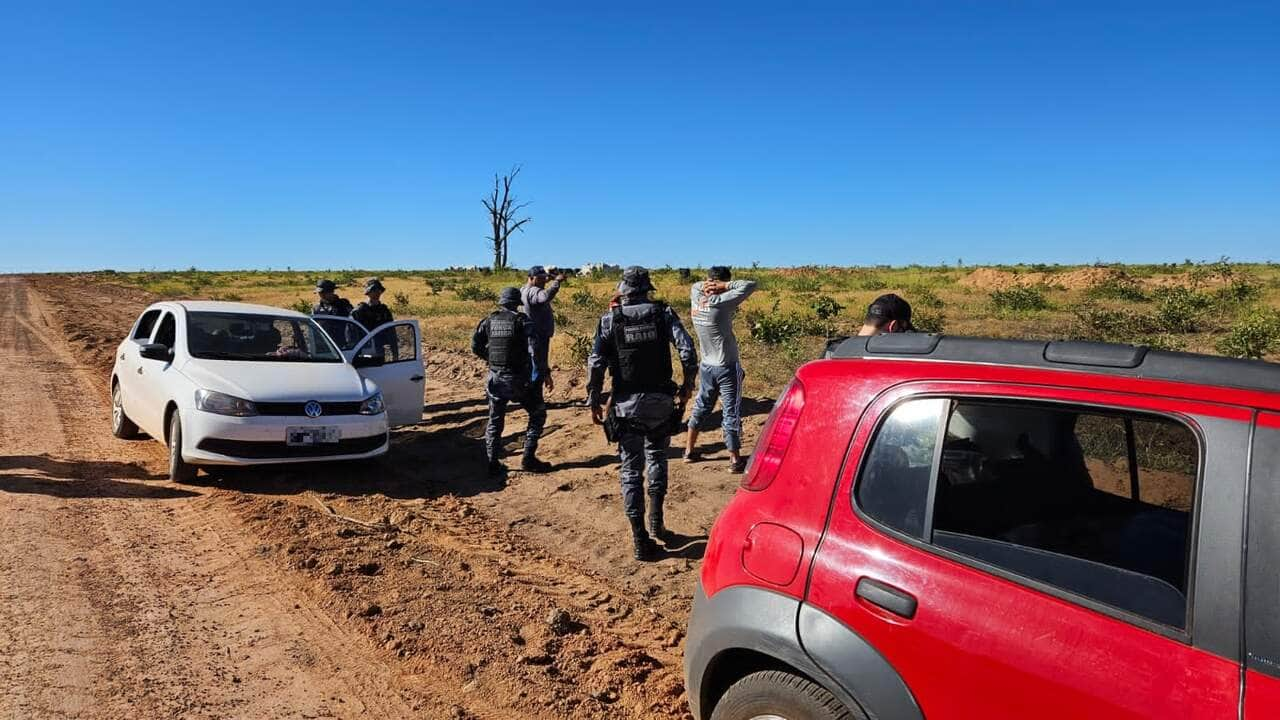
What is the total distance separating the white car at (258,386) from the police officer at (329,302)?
1.09 metres

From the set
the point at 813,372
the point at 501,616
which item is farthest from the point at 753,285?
the point at 813,372

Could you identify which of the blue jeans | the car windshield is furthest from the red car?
the car windshield

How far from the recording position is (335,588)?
15.8 feet

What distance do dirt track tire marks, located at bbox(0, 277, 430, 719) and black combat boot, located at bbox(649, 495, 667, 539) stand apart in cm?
222

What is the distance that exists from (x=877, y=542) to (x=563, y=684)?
2.15 m

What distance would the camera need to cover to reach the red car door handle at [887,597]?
82.6 inches

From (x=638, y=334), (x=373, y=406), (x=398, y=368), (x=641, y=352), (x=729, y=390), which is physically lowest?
(x=373, y=406)

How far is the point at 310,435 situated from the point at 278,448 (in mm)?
262

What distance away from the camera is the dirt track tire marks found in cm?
358

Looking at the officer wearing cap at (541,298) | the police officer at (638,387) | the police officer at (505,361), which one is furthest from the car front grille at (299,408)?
the police officer at (638,387)

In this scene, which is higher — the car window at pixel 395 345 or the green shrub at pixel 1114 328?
the car window at pixel 395 345

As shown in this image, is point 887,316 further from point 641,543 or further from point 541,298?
point 541,298

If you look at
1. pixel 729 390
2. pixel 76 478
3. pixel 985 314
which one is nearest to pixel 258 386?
pixel 76 478

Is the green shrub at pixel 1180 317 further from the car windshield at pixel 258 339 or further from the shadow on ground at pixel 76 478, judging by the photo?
the shadow on ground at pixel 76 478
